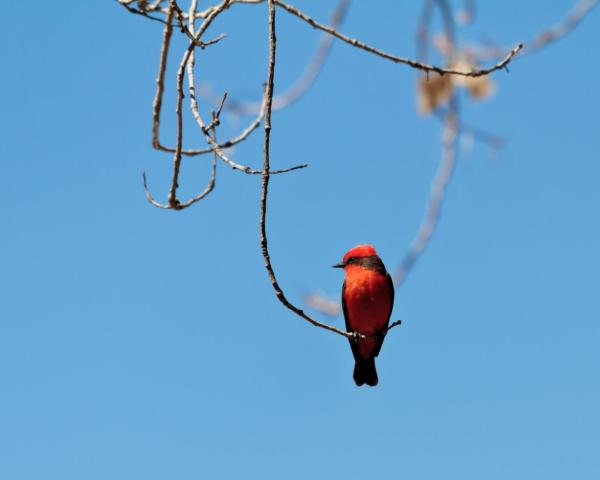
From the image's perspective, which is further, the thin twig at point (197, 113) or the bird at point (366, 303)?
the bird at point (366, 303)

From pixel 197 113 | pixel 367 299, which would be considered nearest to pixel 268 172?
pixel 197 113

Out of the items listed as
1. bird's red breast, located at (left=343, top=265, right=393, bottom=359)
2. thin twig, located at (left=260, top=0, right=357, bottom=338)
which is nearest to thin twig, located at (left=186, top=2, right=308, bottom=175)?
thin twig, located at (left=260, top=0, right=357, bottom=338)

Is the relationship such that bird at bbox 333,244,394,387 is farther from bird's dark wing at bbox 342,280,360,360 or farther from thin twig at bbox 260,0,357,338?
thin twig at bbox 260,0,357,338

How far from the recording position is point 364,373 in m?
7.25

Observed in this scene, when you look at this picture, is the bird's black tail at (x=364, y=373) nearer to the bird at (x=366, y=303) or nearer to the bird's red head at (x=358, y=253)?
the bird at (x=366, y=303)

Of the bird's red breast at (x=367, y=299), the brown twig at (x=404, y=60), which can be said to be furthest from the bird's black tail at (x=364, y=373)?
the brown twig at (x=404, y=60)

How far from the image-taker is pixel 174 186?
12.9 feet

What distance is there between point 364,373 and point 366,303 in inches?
31.3

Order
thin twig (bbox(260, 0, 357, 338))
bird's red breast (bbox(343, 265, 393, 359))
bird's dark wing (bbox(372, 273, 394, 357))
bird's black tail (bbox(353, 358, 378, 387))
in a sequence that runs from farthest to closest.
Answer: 1. bird's black tail (bbox(353, 358, 378, 387))
2. bird's dark wing (bbox(372, 273, 394, 357))
3. bird's red breast (bbox(343, 265, 393, 359))
4. thin twig (bbox(260, 0, 357, 338))

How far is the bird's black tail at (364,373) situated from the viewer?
7.24m

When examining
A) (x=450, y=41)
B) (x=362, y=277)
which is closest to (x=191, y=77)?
(x=450, y=41)

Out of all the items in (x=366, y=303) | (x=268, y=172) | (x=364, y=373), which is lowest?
(x=268, y=172)

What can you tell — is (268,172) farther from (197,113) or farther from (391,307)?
(391,307)

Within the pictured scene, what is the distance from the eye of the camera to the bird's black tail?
7242 mm
